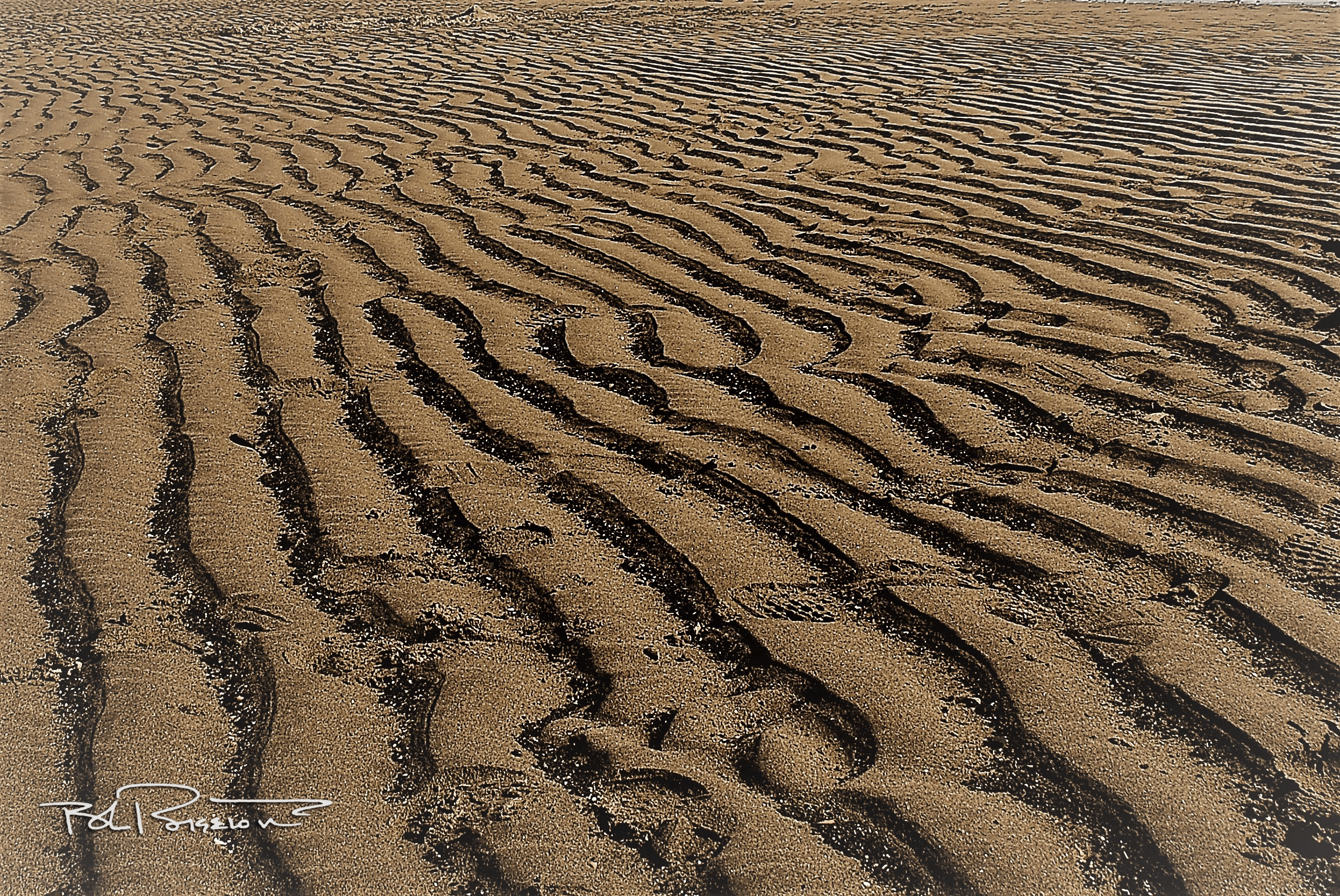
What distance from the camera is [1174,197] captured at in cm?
491

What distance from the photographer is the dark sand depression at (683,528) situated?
1.76m

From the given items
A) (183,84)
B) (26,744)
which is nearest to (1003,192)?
(26,744)

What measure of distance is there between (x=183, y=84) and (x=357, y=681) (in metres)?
8.45

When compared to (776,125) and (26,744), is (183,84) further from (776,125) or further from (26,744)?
(26,744)
